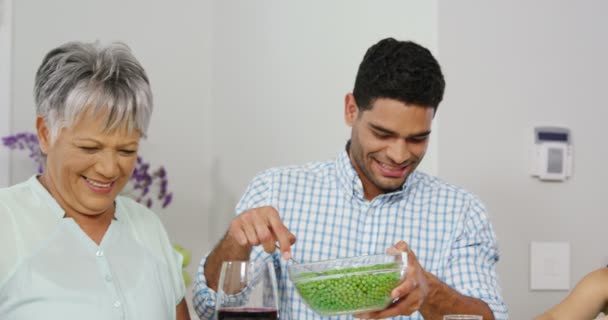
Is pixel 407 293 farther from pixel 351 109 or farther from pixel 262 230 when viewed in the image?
pixel 351 109

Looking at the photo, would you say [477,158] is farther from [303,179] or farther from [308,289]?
[308,289]

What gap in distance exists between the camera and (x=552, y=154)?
2.46 metres

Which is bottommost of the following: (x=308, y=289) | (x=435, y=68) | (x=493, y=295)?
(x=493, y=295)

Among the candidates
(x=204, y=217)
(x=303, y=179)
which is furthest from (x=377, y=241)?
(x=204, y=217)

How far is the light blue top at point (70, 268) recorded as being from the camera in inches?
56.0

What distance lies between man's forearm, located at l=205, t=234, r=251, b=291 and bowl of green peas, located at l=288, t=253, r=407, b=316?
35 cm

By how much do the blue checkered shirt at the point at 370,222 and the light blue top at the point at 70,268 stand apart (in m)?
0.44

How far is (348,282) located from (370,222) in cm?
74

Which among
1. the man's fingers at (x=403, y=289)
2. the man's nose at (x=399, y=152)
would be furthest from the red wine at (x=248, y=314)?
the man's nose at (x=399, y=152)

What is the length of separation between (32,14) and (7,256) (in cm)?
167

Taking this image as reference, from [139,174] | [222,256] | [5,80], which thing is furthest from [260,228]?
[5,80]

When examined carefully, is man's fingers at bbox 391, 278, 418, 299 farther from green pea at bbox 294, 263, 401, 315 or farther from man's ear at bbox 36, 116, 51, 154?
man's ear at bbox 36, 116, 51, 154

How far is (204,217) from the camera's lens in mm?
3232

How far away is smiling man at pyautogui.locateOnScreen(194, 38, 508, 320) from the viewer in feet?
6.16
